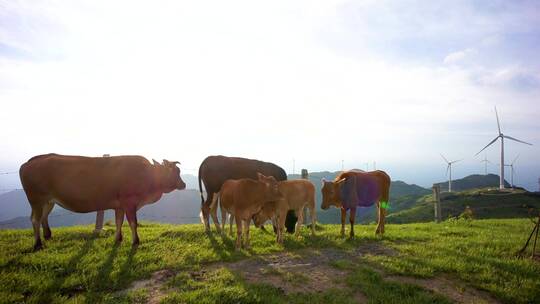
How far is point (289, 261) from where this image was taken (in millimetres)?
9680

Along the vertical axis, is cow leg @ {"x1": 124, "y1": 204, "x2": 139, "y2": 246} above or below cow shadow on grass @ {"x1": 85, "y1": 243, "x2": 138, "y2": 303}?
above

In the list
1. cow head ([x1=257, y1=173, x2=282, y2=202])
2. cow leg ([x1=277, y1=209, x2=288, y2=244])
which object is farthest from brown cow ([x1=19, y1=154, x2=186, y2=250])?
cow leg ([x1=277, y1=209, x2=288, y2=244])

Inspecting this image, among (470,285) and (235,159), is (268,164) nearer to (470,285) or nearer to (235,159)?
(235,159)

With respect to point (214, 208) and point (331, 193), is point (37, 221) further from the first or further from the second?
point (331, 193)

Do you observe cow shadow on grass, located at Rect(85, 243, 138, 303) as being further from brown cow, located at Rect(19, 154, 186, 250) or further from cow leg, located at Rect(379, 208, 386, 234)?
cow leg, located at Rect(379, 208, 386, 234)

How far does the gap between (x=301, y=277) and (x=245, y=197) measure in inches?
134

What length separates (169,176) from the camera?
41.1 feet

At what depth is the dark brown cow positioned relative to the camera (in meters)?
13.3

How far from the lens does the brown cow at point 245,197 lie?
10.8 meters

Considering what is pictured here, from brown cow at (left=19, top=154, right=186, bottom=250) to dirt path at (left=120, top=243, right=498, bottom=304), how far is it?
349 centimetres

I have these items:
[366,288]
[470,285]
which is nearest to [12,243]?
[366,288]

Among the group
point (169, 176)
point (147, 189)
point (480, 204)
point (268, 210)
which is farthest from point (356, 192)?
point (480, 204)

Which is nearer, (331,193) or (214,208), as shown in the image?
(214,208)

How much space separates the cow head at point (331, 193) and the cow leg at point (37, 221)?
9498 mm
